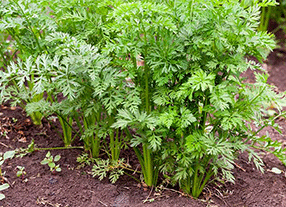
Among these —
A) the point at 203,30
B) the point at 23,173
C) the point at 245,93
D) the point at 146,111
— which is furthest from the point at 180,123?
the point at 23,173

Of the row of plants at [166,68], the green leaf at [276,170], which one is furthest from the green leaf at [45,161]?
the green leaf at [276,170]

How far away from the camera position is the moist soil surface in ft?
8.08

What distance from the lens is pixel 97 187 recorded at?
2582 millimetres

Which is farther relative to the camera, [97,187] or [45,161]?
[45,161]

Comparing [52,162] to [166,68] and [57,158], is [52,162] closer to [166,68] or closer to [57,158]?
[57,158]

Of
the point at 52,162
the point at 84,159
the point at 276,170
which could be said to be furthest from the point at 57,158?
the point at 276,170

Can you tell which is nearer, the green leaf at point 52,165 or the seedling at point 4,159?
the seedling at point 4,159

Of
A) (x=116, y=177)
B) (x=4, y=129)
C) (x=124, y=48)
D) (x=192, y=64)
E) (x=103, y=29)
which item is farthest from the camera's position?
(x=4, y=129)

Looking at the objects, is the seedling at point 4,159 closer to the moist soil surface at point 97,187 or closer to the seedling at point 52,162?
the moist soil surface at point 97,187

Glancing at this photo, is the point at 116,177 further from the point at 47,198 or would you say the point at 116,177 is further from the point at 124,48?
the point at 124,48

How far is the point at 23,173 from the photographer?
267 centimetres

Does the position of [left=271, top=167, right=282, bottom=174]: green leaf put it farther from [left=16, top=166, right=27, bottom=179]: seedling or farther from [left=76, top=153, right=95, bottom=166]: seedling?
[left=16, top=166, right=27, bottom=179]: seedling

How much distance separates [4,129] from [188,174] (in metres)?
1.81

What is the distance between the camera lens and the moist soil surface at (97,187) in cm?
246
